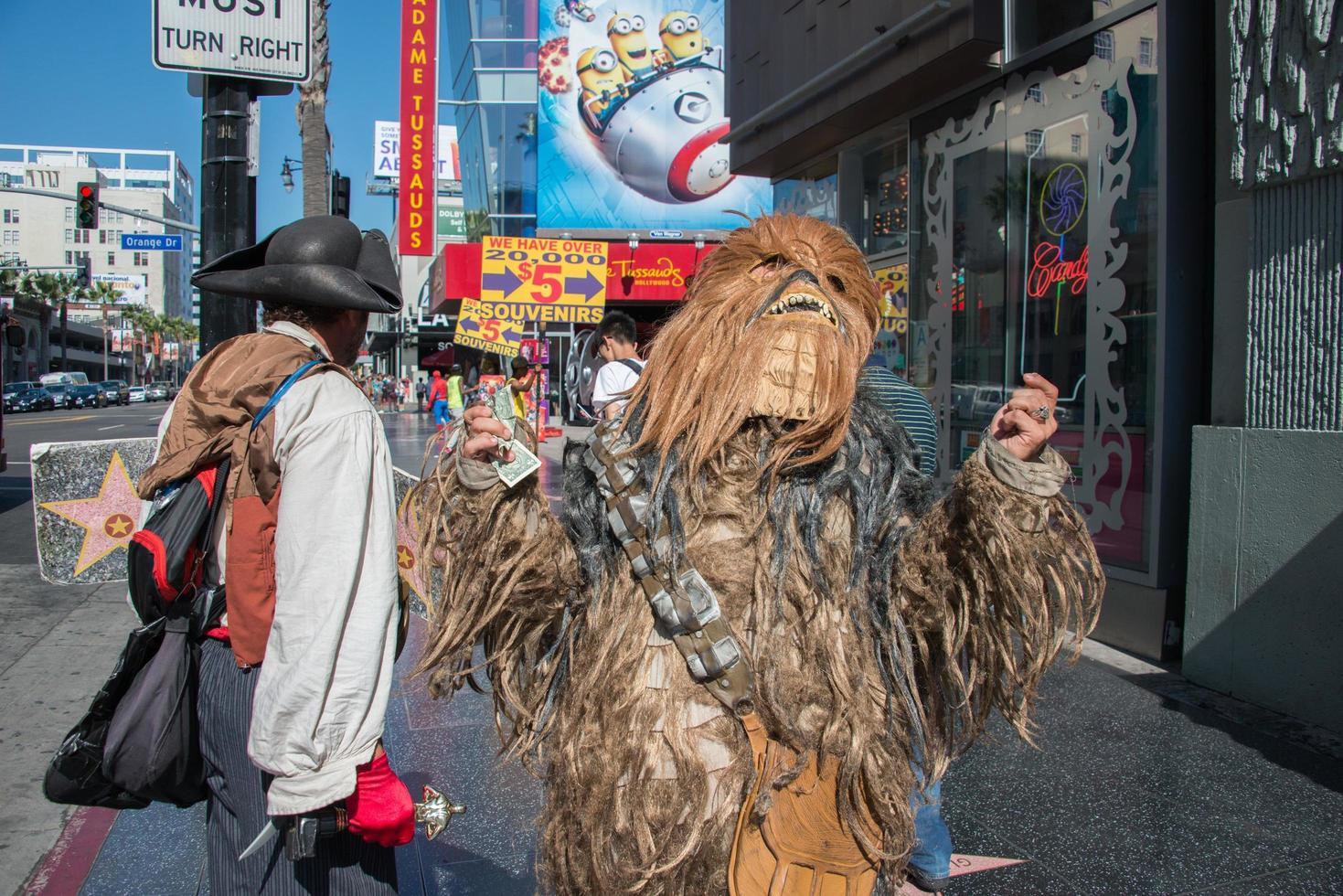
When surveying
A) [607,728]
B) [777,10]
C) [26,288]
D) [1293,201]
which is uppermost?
[26,288]

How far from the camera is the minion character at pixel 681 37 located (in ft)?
83.3

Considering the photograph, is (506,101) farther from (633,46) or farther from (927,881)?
(927,881)

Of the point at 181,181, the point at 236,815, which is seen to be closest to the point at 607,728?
the point at 236,815

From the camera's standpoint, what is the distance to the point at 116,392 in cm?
5588

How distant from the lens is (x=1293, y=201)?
4.59m

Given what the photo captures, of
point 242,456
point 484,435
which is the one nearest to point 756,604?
point 484,435

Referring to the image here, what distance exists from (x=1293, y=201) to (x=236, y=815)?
5.00m

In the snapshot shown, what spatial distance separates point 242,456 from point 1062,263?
A: 19.2ft

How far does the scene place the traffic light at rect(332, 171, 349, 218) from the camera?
11.1 metres

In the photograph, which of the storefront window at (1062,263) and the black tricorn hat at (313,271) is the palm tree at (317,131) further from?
the black tricorn hat at (313,271)

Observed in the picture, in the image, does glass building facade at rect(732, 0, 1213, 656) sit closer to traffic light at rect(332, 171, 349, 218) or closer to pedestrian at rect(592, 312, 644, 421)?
pedestrian at rect(592, 312, 644, 421)

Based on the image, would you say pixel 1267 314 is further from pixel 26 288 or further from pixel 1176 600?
pixel 26 288

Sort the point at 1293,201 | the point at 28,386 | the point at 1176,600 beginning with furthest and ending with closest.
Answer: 1. the point at 28,386
2. the point at 1176,600
3. the point at 1293,201

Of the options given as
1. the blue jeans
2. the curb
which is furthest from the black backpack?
the blue jeans
